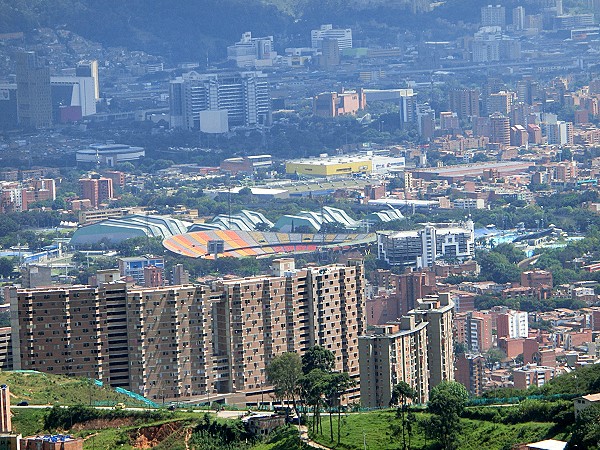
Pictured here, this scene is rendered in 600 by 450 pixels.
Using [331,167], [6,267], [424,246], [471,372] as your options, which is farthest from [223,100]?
[471,372]

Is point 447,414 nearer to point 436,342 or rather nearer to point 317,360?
point 317,360

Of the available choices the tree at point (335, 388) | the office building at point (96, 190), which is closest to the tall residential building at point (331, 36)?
the office building at point (96, 190)

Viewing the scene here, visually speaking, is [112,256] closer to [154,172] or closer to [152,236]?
[152,236]

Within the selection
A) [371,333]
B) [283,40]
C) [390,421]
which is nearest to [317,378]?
[390,421]

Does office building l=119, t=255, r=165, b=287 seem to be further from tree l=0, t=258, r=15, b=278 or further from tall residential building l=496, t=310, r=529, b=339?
tall residential building l=496, t=310, r=529, b=339

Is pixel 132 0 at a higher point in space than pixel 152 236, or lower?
higher

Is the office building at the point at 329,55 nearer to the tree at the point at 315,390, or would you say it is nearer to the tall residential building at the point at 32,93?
the tall residential building at the point at 32,93
